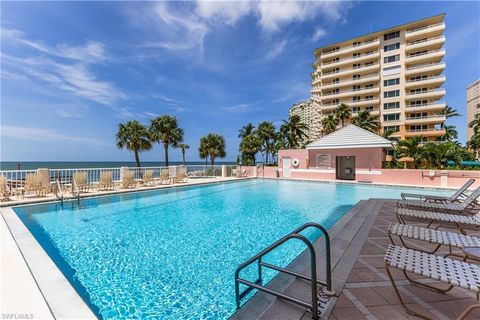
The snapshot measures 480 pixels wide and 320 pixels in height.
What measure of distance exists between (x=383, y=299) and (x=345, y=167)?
825 inches

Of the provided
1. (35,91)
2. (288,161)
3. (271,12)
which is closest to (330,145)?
(288,161)

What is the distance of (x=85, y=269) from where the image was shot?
404cm

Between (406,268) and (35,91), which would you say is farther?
(35,91)

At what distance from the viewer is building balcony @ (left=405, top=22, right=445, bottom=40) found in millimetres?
33812

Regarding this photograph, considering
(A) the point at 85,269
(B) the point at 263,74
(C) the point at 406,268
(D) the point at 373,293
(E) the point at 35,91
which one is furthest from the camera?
(B) the point at 263,74

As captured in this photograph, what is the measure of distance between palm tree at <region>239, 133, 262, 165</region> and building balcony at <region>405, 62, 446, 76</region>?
2975 centimetres

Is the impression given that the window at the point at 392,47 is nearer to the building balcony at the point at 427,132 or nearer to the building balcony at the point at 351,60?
the building balcony at the point at 351,60

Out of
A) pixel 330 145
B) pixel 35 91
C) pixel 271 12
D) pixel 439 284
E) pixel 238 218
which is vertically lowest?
pixel 238 218

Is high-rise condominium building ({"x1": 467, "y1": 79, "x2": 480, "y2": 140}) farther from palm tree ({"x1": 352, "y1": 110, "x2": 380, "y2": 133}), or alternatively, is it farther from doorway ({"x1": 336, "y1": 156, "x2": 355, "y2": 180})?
doorway ({"x1": 336, "y1": 156, "x2": 355, "y2": 180})

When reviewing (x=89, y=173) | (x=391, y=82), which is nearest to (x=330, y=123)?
(x=391, y=82)

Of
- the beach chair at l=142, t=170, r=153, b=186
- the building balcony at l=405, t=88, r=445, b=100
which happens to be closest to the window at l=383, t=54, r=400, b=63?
the building balcony at l=405, t=88, r=445, b=100

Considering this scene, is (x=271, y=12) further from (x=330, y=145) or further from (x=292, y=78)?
(x=292, y=78)

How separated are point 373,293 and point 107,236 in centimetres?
628

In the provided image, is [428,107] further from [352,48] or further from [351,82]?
[352,48]
